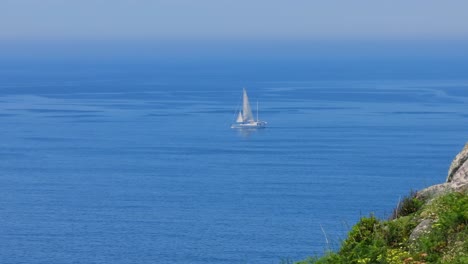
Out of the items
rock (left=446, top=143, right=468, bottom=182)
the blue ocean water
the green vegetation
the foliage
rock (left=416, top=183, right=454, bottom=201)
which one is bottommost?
the green vegetation

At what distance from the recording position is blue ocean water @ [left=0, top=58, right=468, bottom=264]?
1909 inches

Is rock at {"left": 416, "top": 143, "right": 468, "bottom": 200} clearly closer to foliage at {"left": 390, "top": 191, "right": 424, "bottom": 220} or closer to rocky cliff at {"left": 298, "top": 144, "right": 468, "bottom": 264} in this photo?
rocky cliff at {"left": 298, "top": 144, "right": 468, "bottom": 264}

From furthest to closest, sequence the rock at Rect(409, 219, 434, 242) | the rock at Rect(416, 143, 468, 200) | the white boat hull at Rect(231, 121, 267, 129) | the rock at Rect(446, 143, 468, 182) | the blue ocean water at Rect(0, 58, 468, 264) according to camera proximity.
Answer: the white boat hull at Rect(231, 121, 267, 129) → the blue ocean water at Rect(0, 58, 468, 264) → the rock at Rect(446, 143, 468, 182) → the rock at Rect(416, 143, 468, 200) → the rock at Rect(409, 219, 434, 242)

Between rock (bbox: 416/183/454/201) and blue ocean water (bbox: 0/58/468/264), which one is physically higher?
blue ocean water (bbox: 0/58/468/264)

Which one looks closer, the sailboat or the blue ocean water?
the blue ocean water

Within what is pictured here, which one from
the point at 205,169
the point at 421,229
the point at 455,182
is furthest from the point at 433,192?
the point at 205,169

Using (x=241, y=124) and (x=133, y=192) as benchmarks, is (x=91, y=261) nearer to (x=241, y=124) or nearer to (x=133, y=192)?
(x=133, y=192)

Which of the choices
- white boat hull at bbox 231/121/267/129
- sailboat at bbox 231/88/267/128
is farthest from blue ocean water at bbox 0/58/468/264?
sailboat at bbox 231/88/267/128

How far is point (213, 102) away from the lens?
117875mm

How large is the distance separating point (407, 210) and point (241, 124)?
88.3 meters

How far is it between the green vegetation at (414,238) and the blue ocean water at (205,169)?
1160 centimetres

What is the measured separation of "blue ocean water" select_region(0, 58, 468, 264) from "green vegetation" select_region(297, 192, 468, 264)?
1160 cm

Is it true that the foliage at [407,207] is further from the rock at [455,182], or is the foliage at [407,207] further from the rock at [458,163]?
the rock at [458,163]

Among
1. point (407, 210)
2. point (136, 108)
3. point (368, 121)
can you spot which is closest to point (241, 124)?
point (368, 121)
